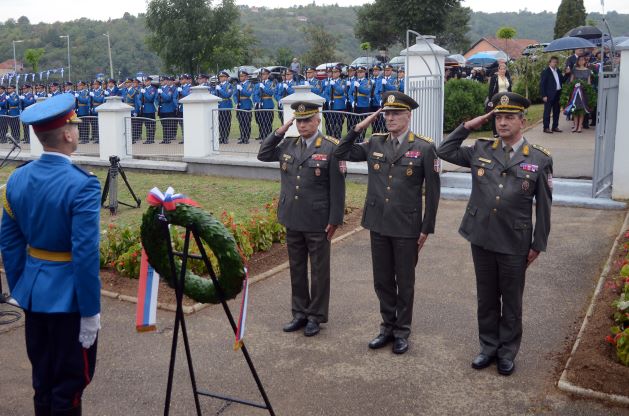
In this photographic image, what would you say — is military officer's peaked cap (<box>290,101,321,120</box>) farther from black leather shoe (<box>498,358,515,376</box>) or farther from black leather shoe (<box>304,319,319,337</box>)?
black leather shoe (<box>498,358,515,376</box>)

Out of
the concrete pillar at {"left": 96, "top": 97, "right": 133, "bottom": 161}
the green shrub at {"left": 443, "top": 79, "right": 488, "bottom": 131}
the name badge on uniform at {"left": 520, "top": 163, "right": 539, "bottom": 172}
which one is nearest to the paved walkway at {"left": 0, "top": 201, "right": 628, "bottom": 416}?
the name badge on uniform at {"left": 520, "top": 163, "right": 539, "bottom": 172}

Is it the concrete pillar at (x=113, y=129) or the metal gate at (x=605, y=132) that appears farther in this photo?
the concrete pillar at (x=113, y=129)

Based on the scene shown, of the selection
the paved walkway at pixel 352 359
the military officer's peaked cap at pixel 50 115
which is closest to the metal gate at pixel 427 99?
the paved walkway at pixel 352 359

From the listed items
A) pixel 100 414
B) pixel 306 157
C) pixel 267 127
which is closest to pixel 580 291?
pixel 306 157

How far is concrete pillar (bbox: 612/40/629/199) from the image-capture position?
32.5ft

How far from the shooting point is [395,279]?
5.64 meters

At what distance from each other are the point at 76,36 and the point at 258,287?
267 ft

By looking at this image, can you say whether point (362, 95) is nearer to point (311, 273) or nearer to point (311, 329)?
point (311, 273)

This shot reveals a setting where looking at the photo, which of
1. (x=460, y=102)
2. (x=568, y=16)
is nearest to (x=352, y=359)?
(x=460, y=102)

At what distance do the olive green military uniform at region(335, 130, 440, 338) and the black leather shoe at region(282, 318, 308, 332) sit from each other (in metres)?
0.74

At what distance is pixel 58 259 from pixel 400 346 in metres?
2.76

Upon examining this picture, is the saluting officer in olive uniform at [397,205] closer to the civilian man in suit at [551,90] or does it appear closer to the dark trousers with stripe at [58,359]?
the dark trousers with stripe at [58,359]

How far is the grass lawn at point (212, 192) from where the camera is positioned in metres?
10.8

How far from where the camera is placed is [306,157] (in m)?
5.84
